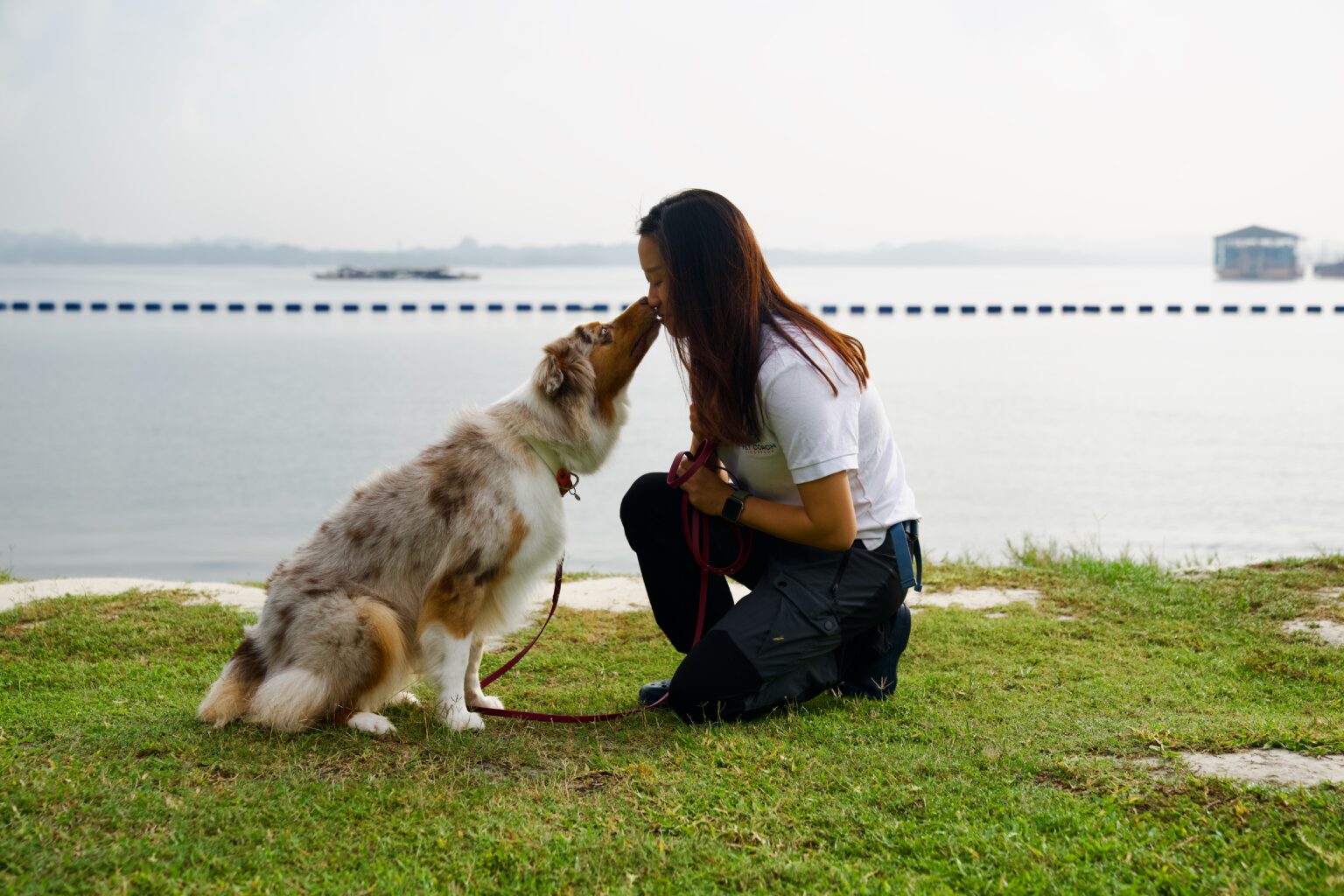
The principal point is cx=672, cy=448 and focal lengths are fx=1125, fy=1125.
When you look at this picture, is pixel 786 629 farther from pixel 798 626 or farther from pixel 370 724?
pixel 370 724

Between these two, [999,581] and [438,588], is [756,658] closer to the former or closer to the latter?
[438,588]

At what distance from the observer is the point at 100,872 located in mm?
2920

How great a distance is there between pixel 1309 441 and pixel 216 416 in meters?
19.3

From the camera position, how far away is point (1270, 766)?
346cm

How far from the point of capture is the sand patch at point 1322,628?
559 centimetres

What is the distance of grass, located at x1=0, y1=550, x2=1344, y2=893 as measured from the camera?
115 inches

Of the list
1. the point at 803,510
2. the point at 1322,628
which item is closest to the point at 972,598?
the point at 1322,628

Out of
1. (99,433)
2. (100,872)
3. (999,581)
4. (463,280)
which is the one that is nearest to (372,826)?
(100,872)

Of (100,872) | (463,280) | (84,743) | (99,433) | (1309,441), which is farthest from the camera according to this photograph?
(463,280)

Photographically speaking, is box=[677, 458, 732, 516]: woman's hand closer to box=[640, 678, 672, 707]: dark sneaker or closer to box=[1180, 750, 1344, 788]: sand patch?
box=[640, 678, 672, 707]: dark sneaker

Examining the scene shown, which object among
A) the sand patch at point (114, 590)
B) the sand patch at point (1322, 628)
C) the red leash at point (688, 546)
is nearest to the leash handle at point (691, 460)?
the red leash at point (688, 546)

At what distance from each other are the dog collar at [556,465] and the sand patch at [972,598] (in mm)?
2728

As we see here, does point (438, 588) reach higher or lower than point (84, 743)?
higher

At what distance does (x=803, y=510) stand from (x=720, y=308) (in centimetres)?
78
